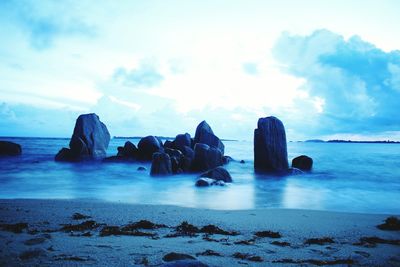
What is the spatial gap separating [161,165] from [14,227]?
1365cm

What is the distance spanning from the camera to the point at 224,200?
11.0 metres

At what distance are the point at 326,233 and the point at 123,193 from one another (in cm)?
938

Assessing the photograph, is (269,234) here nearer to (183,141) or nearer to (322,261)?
(322,261)

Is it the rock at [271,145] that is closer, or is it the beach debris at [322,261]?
the beach debris at [322,261]

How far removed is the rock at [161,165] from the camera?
1928cm

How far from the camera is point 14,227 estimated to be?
5.82 meters

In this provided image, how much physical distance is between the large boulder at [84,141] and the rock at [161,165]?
1304cm

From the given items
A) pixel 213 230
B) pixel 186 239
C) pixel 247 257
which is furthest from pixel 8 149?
pixel 247 257

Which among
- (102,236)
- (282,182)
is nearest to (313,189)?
(282,182)

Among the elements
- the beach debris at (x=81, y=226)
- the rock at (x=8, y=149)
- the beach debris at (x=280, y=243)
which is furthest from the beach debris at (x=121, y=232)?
the rock at (x=8, y=149)

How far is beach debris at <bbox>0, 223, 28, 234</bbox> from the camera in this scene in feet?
18.4

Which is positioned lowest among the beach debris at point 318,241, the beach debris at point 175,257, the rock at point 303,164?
the beach debris at point 318,241

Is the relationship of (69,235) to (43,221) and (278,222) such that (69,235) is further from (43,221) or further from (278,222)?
(278,222)

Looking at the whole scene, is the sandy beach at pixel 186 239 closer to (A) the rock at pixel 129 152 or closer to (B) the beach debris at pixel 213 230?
(B) the beach debris at pixel 213 230
